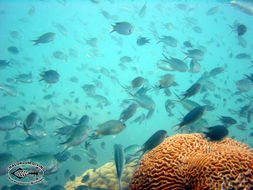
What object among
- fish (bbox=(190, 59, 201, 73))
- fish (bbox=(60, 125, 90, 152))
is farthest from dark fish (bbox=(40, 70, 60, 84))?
fish (bbox=(190, 59, 201, 73))

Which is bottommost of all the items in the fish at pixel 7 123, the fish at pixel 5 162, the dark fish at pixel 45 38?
the fish at pixel 7 123

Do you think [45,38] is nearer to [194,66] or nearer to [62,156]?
[62,156]

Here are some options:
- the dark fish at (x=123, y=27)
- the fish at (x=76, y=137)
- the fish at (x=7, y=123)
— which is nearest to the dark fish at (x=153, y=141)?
the fish at (x=76, y=137)

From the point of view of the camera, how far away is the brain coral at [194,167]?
204cm

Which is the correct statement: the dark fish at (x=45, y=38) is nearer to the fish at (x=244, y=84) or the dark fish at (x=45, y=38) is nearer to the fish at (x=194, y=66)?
the fish at (x=194, y=66)

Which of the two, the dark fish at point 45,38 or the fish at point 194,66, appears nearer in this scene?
the fish at point 194,66

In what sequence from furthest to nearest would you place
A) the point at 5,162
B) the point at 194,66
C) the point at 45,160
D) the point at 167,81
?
the point at 194,66, the point at 167,81, the point at 45,160, the point at 5,162

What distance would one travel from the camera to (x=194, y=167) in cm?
232

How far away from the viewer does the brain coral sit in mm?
2043

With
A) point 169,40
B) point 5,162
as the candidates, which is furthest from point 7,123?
point 169,40

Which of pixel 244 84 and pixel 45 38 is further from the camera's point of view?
pixel 244 84

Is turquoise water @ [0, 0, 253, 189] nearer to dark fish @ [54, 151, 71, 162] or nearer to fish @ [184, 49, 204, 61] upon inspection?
fish @ [184, 49, 204, 61]

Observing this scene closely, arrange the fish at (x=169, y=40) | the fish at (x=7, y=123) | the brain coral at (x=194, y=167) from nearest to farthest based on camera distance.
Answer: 1. the brain coral at (x=194, y=167)
2. the fish at (x=7, y=123)
3. the fish at (x=169, y=40)

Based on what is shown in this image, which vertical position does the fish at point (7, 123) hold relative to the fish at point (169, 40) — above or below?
below
